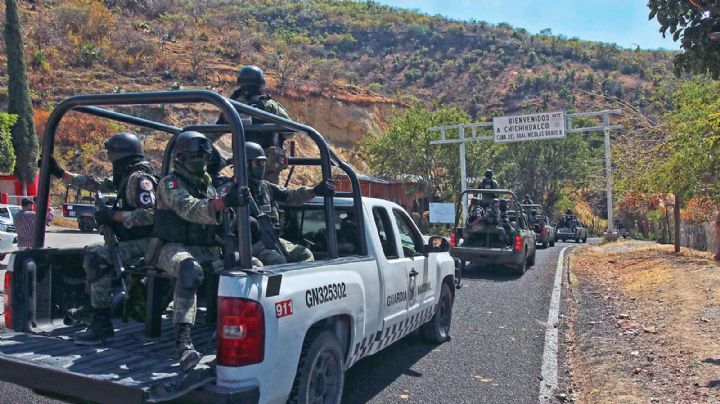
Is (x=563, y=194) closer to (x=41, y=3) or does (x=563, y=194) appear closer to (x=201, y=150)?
(x=41, y=3)

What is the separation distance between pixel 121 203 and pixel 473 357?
3971mm

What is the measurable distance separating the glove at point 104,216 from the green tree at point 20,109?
25973 mm

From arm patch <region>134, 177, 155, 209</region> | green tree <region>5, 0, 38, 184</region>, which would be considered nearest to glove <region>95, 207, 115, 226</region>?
arm patch <region>134, 177, 155, 209</region>

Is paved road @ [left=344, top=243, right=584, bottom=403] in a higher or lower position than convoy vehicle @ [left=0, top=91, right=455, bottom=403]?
lower

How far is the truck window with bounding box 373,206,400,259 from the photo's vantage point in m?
5.80

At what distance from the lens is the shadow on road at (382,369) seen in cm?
539

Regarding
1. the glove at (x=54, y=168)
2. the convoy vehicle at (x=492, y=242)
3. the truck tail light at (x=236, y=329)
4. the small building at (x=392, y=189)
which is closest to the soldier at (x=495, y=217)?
the convoy vehicle at (x=492, y=242)

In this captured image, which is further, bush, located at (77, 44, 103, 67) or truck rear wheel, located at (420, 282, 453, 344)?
bush, located at (77, 44, 103, 67)

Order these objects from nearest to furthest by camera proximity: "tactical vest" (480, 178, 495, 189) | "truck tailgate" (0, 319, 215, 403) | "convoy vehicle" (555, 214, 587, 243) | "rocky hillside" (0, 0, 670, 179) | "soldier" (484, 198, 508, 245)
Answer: "truck tailgate" (0, 319, 215, 403) → "soldier" (484, 198, 508, 245) → "tactical vest" (480, 178, 495, 189) → "convoy vehicle" (555, 214, 587, 243) → "rocky hillside" (0, 0, 670, 179)

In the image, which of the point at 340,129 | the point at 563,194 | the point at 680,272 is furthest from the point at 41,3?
the point at 680,272

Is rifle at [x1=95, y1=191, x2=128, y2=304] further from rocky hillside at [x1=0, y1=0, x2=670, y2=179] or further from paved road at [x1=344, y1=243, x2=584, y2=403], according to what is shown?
rocky hillside at [x1=0, y1=0, x2=670, y2=179]

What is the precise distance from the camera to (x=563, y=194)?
167ft

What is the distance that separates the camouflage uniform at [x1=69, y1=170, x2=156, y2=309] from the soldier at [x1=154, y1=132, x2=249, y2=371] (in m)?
0.49

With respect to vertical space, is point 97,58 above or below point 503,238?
above
